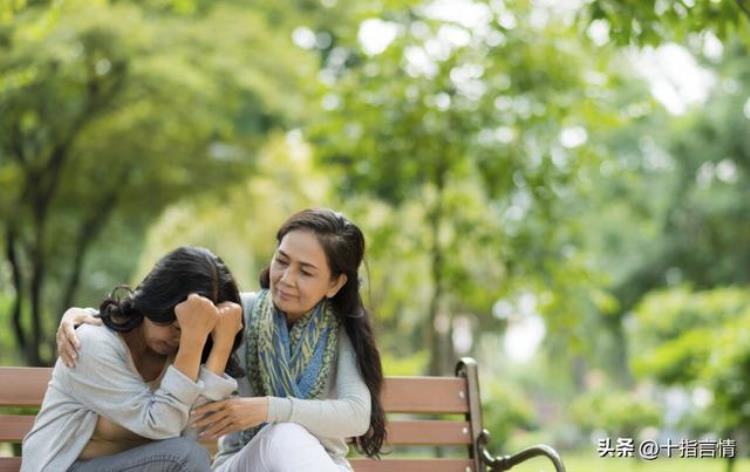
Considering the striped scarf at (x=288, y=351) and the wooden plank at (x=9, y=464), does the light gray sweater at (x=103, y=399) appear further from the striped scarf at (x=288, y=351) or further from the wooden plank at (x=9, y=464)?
the wooden plank at (x=9, y=464)

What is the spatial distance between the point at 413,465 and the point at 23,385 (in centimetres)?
128

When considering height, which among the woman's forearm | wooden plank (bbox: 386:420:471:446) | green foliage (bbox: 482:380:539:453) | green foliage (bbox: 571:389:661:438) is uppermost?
the woman's forearm

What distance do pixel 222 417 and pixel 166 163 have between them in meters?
11.7

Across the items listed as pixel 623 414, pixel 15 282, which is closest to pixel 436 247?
pixel 623 414

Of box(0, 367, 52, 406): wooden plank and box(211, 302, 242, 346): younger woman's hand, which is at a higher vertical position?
box(211, 302, 242, 346): younger woman's hand

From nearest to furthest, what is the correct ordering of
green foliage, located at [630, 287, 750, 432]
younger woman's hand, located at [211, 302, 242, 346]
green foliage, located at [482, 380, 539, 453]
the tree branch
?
younger woman's hand, located at [211, 302, 242, 346] < green foliage, located at [630, 287, 750, 432] < green foliage, located at [482, 380, 539, 453] < the tree branch

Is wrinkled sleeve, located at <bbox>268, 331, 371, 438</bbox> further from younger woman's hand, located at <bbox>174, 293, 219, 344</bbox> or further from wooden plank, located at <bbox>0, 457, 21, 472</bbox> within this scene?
wooden plank, located at <bbox>0, 457, 21, 472</bbox>

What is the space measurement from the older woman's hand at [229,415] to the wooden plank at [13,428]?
0.70 m

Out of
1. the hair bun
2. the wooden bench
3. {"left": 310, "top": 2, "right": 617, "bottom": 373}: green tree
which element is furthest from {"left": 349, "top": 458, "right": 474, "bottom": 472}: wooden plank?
{"left": 310, "top": 2, "right": 617, "bottom": 373}: green tree

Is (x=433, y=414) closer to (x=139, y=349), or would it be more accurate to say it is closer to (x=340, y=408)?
(x=340, y=408)

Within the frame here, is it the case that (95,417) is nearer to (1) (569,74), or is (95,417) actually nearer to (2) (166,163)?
(1) (569,74)

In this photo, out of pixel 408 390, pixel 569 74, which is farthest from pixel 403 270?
pixel 408 390

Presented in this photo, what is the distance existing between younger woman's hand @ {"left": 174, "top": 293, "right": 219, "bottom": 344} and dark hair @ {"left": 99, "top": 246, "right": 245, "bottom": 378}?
0.05 meters

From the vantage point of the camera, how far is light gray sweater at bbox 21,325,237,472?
2.89 meters
